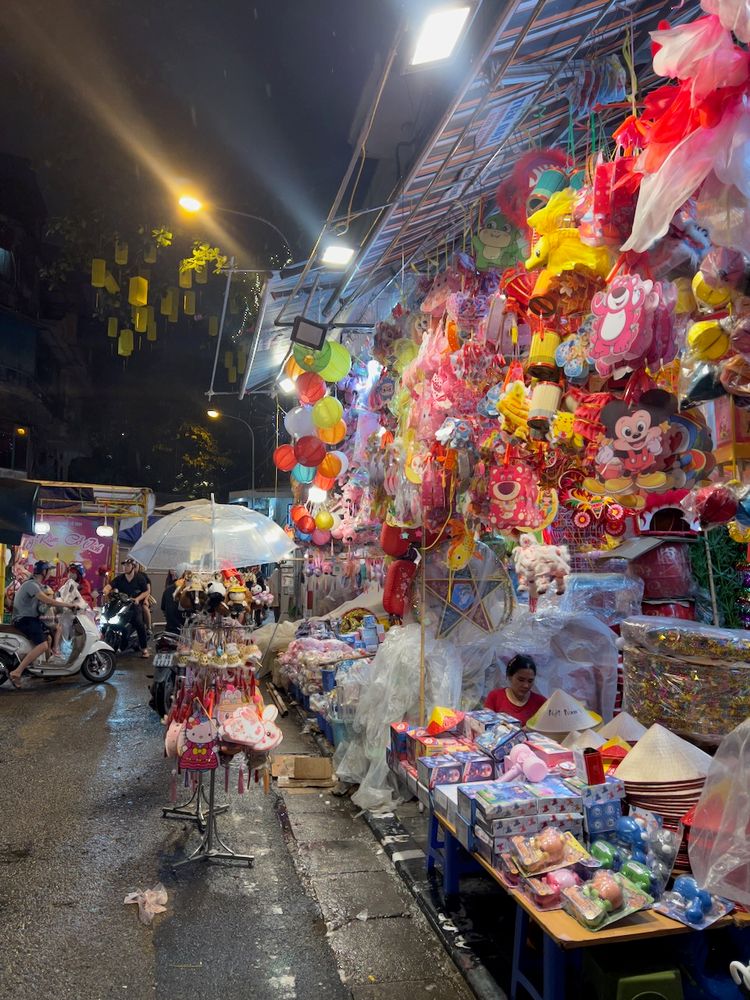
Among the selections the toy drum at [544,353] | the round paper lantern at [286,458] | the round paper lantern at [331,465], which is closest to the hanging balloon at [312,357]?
the round paper lantern at [331,465]

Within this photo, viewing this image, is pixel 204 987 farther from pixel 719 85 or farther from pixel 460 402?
pixel 719 85

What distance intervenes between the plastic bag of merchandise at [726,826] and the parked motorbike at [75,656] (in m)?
10.5

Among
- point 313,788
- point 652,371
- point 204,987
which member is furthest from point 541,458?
point 313,788

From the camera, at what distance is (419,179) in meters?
4.91

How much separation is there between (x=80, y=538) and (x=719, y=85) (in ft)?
63.3

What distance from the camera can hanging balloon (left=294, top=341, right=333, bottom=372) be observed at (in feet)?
25.5

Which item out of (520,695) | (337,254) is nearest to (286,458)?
(337,254)

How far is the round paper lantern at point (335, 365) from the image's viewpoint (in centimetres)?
791

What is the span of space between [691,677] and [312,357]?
5.41 meters

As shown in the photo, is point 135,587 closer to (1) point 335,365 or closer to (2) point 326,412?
Answer: (2) point 326,412

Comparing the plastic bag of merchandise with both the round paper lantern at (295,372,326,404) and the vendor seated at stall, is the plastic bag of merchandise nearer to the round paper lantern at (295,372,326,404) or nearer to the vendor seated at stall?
the vendor seated at stall

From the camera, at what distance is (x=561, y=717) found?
4.33m

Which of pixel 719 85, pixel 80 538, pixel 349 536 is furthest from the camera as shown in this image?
pixel 80 538

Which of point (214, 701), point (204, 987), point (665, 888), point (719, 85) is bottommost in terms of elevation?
point (204, 987)
